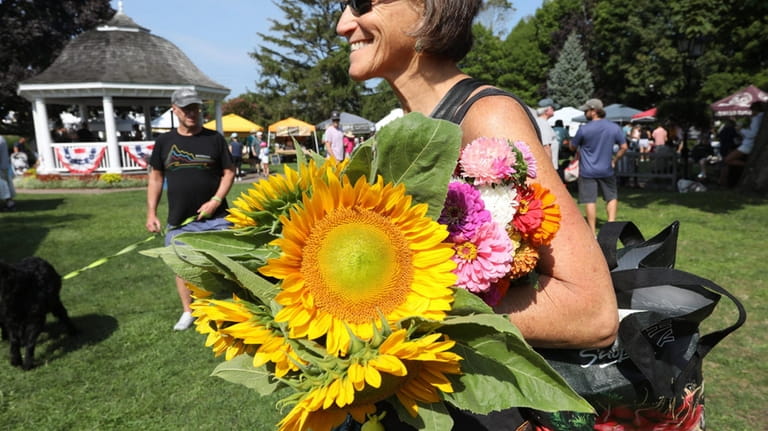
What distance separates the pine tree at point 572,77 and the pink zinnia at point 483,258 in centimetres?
4745

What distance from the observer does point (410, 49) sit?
4.48 feet

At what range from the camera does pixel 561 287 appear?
113cm

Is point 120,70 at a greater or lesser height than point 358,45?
greater

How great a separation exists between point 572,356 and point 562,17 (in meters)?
56.8

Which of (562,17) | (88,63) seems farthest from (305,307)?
(562,17)

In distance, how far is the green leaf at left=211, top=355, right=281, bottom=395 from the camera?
3.08 ft

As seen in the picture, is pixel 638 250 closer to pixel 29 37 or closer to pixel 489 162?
pixel 489 162

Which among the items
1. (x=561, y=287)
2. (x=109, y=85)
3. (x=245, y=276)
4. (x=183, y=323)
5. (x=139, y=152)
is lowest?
(x=183, y=323)

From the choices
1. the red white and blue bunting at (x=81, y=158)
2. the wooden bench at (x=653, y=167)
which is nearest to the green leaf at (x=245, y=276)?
the wooden bench at (x=653, y=167)

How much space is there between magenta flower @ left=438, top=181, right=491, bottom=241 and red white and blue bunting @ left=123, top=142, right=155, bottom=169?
23.2 metres

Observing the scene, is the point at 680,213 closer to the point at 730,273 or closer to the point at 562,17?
the point at 730,273

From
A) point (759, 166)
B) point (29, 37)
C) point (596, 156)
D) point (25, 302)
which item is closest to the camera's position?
point (25, 302)

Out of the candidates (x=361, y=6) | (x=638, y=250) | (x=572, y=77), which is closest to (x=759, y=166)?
(x=638, y=250)

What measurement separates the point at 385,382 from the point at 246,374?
0.31 m
